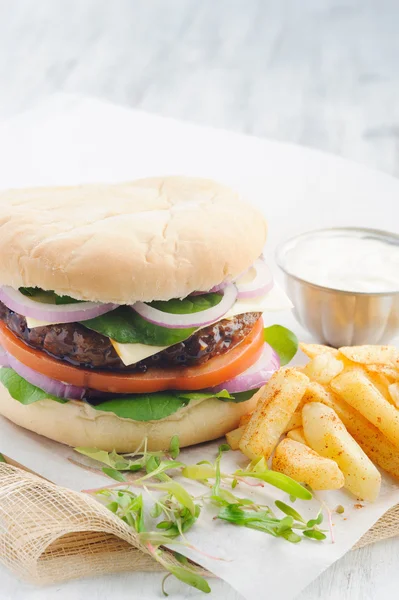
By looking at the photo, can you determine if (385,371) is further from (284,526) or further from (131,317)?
(131,317)

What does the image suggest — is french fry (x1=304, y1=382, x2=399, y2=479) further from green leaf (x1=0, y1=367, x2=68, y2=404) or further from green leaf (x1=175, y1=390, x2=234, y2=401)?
green leaf (x1=0, y1=367, x2=68, y2=404)

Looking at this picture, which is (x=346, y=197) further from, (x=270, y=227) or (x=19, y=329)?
(x=19, y=329)

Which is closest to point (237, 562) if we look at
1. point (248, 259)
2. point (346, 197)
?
point (248, 259)

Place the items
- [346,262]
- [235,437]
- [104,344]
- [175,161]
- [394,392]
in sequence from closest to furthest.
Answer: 1. [104,344]
2. [394,392]
3. [235,437]
4. [346,262]
5. [175,161]

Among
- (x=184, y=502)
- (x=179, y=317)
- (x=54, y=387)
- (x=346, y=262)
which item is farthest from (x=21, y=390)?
(x=346, y=262)

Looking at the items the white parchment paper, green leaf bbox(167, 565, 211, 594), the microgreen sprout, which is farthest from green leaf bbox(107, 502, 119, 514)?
the white parchment paper
